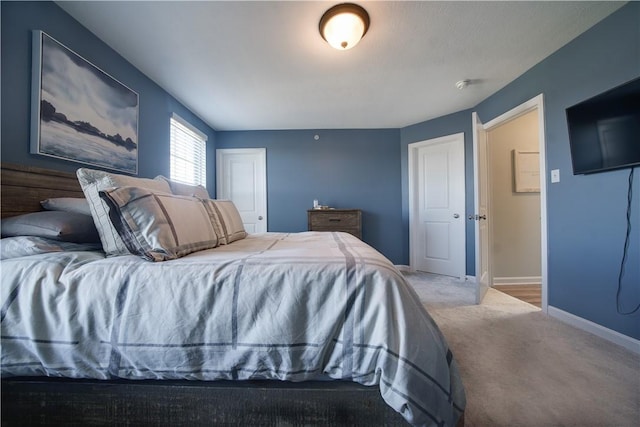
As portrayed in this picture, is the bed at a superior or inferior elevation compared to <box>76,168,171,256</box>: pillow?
inferior

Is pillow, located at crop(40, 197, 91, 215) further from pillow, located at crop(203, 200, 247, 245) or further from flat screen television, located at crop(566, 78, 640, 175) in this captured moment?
flat screen television, located at crop(566, 78, 640, 175)

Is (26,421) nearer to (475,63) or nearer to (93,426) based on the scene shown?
(93,426)

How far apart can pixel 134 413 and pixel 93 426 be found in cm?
16

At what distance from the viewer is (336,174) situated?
382cm

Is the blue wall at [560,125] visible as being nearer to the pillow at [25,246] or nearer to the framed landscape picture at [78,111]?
the framed landscape picture at [78,111]

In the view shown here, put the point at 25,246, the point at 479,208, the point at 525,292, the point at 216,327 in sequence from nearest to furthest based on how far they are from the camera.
Answer: the point at 216,327 < the point at 25,246 < the point at 479,208 < the point at 525,292

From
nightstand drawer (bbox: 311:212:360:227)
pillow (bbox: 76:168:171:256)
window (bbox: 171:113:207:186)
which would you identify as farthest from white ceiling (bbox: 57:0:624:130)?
nightstand drawer (bbox: 311:212:360:227)

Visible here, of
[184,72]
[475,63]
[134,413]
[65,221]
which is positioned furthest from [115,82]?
[475,63]

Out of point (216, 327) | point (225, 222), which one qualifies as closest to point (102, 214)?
point (225, 222)

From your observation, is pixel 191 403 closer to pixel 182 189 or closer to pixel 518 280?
pixel 182 189

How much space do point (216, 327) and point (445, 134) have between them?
372 cm

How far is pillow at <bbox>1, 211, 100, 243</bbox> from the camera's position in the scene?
3.34ft

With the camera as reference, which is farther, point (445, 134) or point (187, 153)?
point (445, 134)

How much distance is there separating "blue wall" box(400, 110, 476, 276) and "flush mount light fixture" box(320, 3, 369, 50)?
226 centimetres
